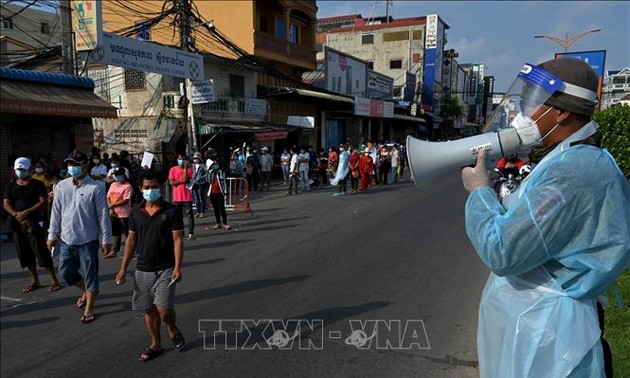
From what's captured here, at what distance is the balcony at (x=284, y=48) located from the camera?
2288 centimetres

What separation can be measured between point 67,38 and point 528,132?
460 inches

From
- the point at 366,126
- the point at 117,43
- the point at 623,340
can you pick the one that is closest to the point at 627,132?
the point at 623,340

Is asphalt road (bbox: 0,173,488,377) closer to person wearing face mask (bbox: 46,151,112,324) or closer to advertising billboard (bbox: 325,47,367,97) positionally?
person wearing face mask (bbox: 46,151,112,324)

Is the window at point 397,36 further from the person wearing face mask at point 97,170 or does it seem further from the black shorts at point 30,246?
the black shorts at point 30,246

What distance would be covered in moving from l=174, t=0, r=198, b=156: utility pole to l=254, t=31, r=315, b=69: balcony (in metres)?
8.14

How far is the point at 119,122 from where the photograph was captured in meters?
18.1

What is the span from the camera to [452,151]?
5.66 ft

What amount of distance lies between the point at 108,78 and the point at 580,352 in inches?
774

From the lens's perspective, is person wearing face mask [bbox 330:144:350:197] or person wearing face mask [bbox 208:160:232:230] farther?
person wearing face mask [bbox 330:144:350:197]

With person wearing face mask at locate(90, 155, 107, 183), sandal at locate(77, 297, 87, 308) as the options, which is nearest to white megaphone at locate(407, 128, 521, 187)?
sandal at locate(77, 297, 87, 308)

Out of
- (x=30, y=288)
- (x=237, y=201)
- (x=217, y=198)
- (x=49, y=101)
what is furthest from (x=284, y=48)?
(x=30, y=288)

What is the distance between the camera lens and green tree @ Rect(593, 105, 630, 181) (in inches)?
396

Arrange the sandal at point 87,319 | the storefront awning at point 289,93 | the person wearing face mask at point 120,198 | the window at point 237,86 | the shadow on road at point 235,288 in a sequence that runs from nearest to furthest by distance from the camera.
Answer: the sandal at point 87,319, the shadow on road at point 235,288, the person wearing face mask at point 120,198, the window at point 237,86, the storefront awning at point 289,93

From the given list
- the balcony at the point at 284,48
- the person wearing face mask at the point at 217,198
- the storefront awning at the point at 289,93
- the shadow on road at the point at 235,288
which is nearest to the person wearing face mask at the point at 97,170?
the person wearing face mask at the point at 217,198
